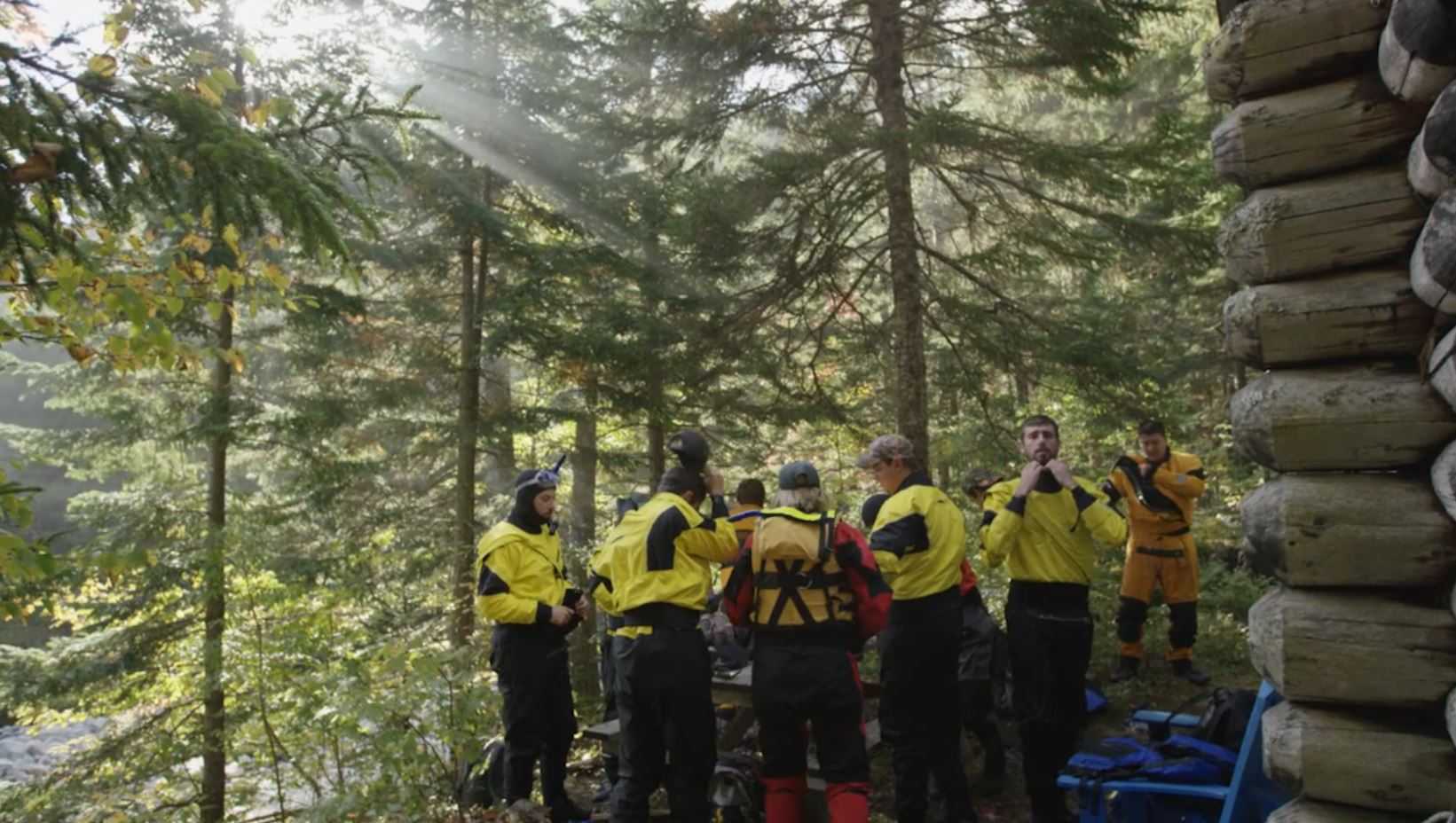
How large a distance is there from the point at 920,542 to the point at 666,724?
1.91 metres

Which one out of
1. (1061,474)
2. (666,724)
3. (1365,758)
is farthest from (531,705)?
(1365,758)

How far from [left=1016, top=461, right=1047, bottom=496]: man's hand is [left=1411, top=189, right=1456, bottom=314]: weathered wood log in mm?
2603

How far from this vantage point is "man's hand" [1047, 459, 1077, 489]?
5746mm

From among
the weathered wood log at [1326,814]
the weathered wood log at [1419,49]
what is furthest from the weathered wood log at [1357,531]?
the weathered wood log at [1419,49]

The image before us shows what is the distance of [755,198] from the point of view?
32.7ft

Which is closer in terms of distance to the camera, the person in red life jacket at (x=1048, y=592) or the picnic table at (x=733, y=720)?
the person in red life jacket at (x=1048, y=592)

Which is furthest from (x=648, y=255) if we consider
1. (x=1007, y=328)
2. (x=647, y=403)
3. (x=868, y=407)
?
(x=1007, y=328)

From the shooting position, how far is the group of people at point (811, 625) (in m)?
5.19

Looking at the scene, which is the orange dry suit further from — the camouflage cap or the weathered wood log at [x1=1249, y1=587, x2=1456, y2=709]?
the weathered wood log at [x1=1249, y1=587, x2=1456, y2=709]

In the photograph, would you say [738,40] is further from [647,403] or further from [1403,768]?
[1403,768]

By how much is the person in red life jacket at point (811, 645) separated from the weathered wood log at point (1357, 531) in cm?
208

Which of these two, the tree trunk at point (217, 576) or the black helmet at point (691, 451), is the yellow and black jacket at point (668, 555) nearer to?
the black helmet at point (691, 451)

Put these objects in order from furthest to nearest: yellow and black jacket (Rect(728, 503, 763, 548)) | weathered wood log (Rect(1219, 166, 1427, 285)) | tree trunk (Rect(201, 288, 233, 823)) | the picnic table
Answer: tree trunk (Rect(201, 288, 233, 823)) → the picnic table → yellow and black jacket (Rect(728, 503, 763, 548)) → weathered wood log (Rect(1219, 166, 1427, 285))

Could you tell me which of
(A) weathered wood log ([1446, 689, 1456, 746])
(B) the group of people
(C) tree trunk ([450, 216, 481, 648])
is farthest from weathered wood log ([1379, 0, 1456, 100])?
(C) tree trunk ([450, 216, 481, 648])
